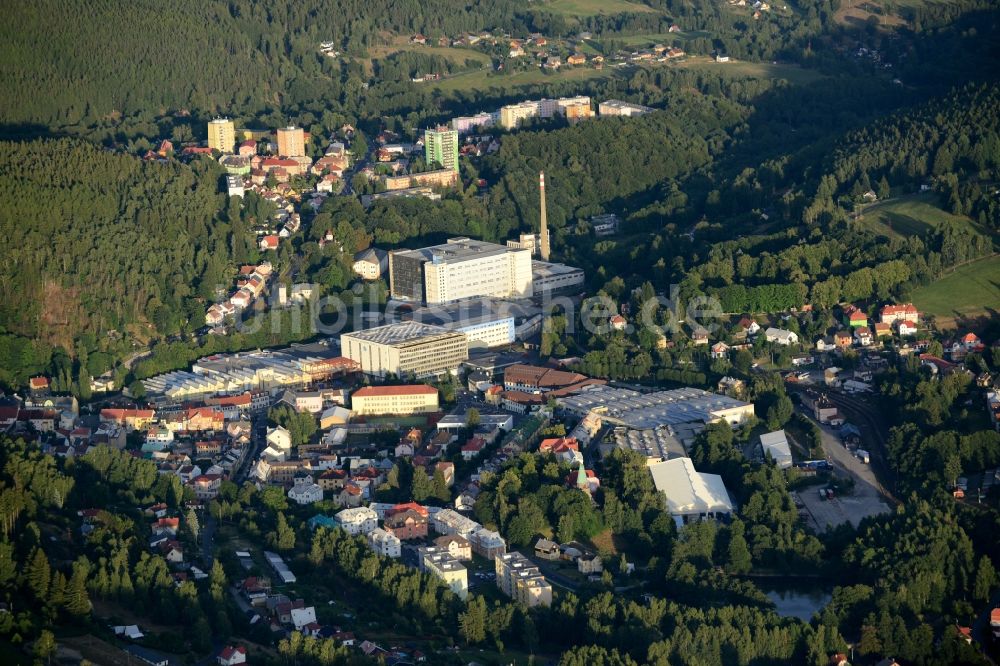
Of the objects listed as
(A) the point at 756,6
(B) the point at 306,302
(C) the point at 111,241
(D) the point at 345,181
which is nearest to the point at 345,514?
(B) the point at 306,302

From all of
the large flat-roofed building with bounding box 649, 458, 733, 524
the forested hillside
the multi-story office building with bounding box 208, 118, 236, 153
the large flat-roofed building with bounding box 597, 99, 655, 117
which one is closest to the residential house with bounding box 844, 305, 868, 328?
the large flat-roofed building with bounding box 649, 458, 733, 524

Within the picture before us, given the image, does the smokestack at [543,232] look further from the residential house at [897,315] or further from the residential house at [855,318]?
the residential house at [897,315]

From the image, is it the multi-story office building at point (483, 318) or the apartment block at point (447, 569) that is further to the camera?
the multi-story office building at point (483, 318)

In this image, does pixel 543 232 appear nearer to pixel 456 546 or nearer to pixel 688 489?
pixel 688 489

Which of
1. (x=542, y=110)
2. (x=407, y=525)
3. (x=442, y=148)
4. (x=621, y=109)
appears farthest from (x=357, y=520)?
(x=621, y=109)

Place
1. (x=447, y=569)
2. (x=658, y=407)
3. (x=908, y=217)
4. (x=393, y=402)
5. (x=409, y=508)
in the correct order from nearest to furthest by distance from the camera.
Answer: (x=447, y=569), (x=409, y=508), (x=658, y=407), (x=393, y=402), (x=908, y=217)

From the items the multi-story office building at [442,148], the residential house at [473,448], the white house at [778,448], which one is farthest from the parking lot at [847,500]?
the multi-story office building at [442,148]
